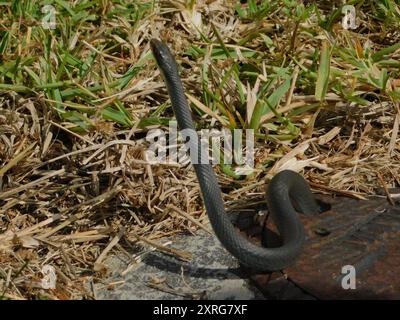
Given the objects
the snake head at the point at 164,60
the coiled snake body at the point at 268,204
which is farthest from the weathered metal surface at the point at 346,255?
the snake head at the point at 164,60

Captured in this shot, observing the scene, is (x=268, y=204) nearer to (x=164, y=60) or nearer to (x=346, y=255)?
(x=346, y=255)

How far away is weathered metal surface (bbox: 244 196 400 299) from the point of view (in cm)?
328

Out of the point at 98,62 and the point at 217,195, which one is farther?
the point at 98,62

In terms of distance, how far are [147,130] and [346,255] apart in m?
1.09

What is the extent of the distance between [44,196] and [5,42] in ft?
2.83

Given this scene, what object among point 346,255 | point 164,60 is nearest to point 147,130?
point 164,60

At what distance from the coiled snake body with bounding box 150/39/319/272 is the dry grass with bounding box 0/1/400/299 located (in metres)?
0.20

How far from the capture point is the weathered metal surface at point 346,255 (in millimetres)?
3279

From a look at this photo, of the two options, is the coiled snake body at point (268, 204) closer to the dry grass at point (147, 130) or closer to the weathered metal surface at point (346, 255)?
the weathered metal surface at point (346, 255)

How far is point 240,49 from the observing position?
4414mm

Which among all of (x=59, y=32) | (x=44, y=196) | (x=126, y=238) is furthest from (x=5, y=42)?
(x=126, y=238)

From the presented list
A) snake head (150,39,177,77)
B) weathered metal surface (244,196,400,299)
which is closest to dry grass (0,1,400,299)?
weathered metal surface (244,196,400,299)

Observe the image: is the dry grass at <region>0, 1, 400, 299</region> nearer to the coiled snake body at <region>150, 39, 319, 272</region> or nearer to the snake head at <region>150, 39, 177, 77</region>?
the coiled snake body at <region>150, 39, 319, 272</region>

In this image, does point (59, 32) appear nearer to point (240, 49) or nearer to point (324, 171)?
point (240, 49)
